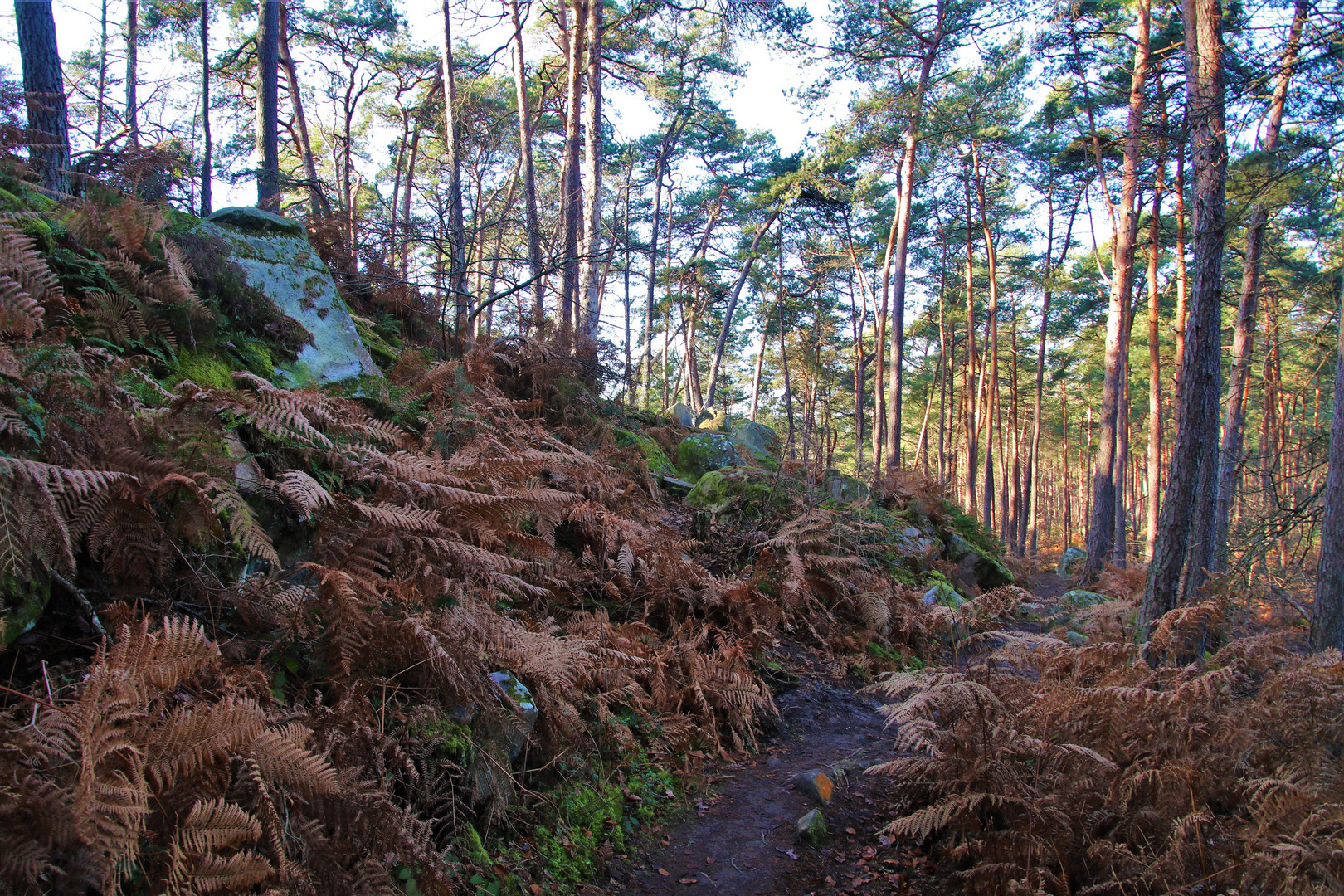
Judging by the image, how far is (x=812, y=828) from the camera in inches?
136

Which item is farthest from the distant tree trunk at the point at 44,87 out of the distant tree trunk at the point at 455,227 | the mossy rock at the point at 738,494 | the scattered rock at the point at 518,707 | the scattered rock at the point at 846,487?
the scattered rock at the point at 846,487

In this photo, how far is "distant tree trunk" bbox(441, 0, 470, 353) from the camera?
26.4 ft

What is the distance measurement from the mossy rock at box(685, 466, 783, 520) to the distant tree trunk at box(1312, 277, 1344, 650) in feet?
15.3

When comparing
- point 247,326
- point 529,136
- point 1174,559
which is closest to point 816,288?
point 529,136

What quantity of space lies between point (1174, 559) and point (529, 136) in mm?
13690

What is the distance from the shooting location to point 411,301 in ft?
25.9

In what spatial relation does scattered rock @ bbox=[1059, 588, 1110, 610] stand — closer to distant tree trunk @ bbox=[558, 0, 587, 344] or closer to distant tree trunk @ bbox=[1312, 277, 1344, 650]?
distant tree trunk @ bbox=[1312, 277, 1344, 650]

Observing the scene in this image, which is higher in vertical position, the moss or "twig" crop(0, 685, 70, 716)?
the moss

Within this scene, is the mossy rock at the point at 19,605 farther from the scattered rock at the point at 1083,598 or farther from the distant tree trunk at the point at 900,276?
the distant tree trunk at the point at 900,276

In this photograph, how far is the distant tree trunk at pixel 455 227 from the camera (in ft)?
26.4

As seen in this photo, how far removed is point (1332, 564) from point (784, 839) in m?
5.64

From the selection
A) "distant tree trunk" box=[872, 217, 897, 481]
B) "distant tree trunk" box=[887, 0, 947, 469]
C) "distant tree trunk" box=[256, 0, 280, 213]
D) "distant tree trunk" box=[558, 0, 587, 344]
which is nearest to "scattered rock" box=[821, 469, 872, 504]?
"distant tree trunk" box=[558, 0, 587, 344]

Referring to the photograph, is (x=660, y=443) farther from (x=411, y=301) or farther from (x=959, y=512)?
(x=959, y=512)

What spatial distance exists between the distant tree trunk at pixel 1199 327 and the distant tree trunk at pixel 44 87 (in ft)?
27.5
